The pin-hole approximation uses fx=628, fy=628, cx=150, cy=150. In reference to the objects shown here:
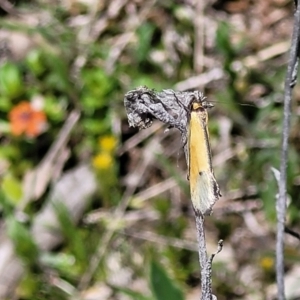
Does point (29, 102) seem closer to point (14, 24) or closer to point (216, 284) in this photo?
point (14, 24)

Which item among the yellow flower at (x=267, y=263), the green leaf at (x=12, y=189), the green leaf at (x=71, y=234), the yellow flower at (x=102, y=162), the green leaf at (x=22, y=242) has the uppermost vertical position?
the yellow flower at (x=102, y=162)

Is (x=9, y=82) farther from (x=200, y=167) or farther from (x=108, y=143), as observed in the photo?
(x=200, y=167)

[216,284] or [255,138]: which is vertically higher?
[255,138]

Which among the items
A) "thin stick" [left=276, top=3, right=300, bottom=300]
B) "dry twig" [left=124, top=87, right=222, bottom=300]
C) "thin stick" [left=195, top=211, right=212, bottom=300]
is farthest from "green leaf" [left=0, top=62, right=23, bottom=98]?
"thin stick" [left=195, top=211, right=212, bottom=300]

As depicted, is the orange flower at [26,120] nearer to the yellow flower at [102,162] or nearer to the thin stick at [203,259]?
the yellow flower at [102,162]

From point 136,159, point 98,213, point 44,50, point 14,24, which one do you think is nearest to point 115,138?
point 136,159

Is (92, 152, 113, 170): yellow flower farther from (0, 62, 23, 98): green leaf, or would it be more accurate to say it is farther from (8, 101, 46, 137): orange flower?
(0, 62, 23, 98): green leaf

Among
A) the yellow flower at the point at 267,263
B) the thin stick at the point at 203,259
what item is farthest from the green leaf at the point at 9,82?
the thin stick at the point at 203,259
